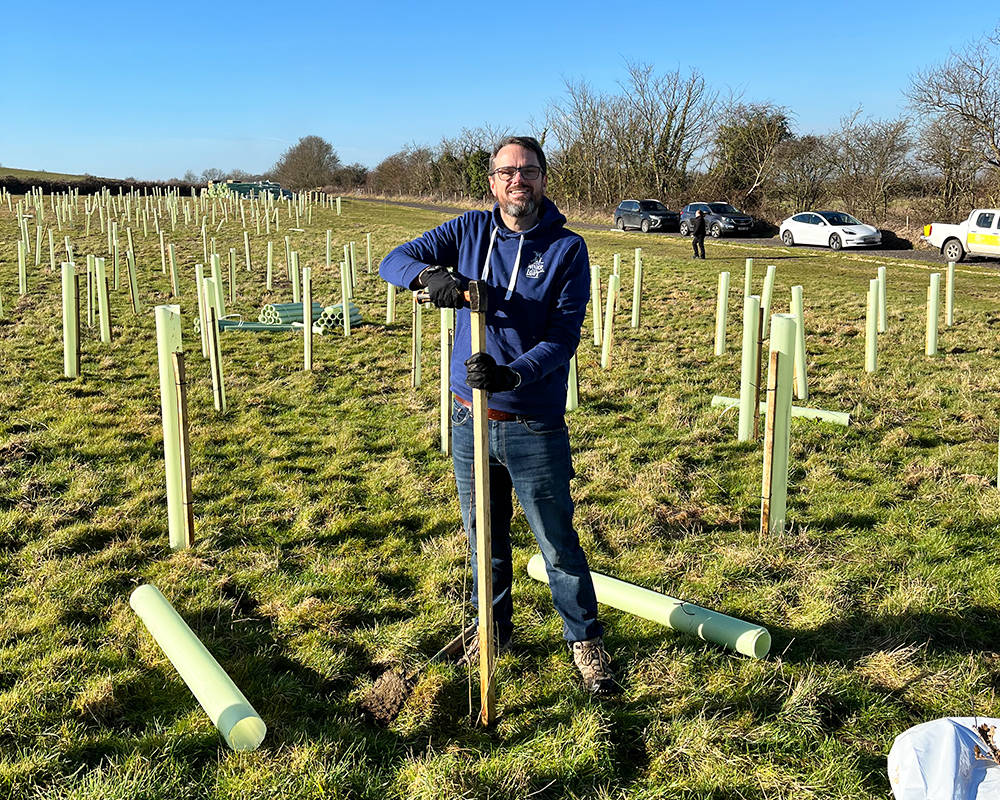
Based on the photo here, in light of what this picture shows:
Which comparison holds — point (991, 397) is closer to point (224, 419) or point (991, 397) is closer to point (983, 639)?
point (983, 639)

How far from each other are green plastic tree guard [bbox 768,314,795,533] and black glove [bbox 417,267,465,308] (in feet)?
7.36

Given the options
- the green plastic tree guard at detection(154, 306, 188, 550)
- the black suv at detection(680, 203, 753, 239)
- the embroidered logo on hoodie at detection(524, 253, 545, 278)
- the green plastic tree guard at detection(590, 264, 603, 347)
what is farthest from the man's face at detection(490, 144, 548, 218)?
the black suv at detection(680, 203, 753, 239)

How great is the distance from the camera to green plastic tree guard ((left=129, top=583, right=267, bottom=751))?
8.55ft

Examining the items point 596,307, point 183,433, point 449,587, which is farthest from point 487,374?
point 596,307

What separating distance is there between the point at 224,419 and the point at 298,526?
237cm

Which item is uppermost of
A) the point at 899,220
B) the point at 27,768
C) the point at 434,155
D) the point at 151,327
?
the point at 434,155

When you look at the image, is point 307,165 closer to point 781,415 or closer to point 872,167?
point 872,167

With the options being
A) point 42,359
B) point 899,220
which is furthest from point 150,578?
point 899,220

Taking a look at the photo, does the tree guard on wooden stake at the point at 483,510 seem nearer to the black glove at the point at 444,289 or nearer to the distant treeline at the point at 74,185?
the black glove at the point at 444,289

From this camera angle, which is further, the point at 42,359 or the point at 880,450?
the point at 42,359

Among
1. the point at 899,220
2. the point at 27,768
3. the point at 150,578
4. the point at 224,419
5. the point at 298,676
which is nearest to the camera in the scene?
the point at 27,768

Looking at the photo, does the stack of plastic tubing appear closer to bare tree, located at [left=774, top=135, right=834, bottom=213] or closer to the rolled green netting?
the rolled green netting

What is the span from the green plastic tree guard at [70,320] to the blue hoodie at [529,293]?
5.79 m

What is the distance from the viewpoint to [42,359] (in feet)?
27.0
